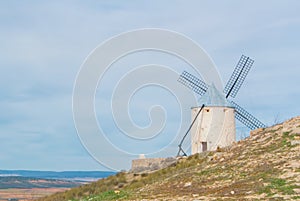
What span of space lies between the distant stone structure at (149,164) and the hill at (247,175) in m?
8.48

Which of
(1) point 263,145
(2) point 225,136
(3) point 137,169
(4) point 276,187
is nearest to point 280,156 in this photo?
(1) point 263,145

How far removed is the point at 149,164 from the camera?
41.0 m

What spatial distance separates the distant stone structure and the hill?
8485 mm

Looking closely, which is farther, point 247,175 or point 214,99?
point 214,99

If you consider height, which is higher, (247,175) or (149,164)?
(149,164)

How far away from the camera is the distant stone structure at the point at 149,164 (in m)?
39.8

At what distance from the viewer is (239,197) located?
19078 millimetres

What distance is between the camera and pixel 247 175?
74.9ft

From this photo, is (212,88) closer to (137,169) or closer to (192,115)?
(192,115)

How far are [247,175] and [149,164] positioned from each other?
18.6 metres

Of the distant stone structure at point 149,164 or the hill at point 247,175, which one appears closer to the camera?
the hill at point 247,175

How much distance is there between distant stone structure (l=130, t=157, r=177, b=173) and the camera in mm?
39781

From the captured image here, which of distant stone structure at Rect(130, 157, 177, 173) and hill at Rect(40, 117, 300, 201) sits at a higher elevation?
distant stone structure at Rect(130, 157, 177, 173)

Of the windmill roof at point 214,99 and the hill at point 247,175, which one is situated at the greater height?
the windmill roof at point 214,99
